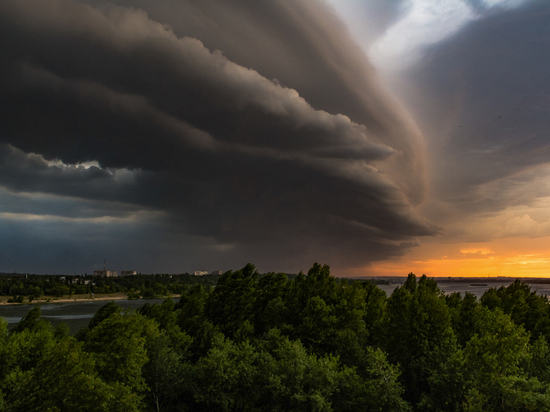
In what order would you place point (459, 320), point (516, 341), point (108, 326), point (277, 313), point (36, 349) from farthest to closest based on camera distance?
1. point (277, 313)
2. point (459, 320)
3. point (36, 349)
4. point (108, 326)
5. point (516, 341)

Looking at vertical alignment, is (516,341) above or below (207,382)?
above

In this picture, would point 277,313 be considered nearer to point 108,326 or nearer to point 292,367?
point 292,367

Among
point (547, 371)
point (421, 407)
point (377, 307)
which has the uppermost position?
point (377, 307)

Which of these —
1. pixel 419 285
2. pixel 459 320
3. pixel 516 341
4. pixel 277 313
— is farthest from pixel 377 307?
pixel 516 341

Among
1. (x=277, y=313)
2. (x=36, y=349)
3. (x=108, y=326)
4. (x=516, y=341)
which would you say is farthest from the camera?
(x=277, y=313)

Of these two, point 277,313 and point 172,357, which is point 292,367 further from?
point 277,313

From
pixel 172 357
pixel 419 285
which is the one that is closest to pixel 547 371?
pixel 419 285

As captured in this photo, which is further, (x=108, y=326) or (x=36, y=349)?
(x=36, y=349)
